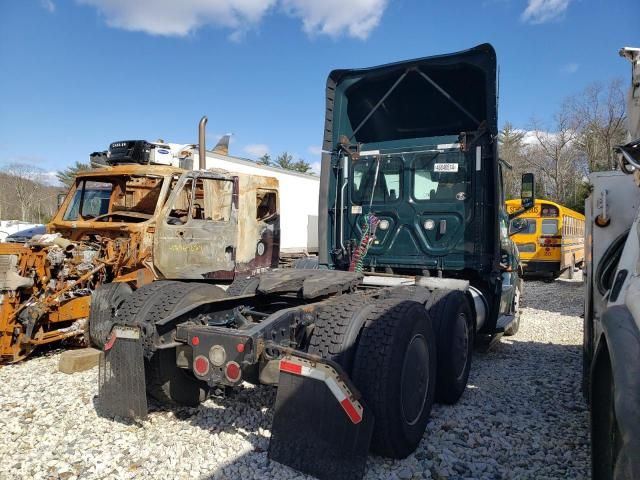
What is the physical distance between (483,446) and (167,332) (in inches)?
99.2

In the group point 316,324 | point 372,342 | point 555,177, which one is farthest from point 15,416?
point 555,177

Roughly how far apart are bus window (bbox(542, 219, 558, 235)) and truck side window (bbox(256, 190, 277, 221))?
1039 cm

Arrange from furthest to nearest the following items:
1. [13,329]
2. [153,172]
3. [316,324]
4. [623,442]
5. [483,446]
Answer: [153,172] < [13,329] < [483,446] < [316,324] < [623,442]

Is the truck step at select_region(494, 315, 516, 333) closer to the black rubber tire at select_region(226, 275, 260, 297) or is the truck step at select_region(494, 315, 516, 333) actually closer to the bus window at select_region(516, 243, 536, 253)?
the black rubber tire at select_region(226, 275, 260, 297)

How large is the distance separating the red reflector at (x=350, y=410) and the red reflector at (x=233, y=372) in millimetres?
678

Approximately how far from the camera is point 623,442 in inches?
61.9

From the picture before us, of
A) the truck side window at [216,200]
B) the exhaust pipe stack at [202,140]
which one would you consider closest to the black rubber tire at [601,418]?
the truck side window at [216,200]

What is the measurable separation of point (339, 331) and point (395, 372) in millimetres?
456

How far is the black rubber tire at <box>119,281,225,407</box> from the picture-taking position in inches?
139

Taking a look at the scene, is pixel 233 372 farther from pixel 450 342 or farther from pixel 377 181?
pixel 377 181

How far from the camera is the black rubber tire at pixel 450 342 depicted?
4.26 meters

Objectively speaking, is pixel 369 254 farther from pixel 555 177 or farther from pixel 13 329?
pixel 555 177

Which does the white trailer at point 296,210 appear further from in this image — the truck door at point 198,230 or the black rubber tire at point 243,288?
the black rubber tire at point 243,288

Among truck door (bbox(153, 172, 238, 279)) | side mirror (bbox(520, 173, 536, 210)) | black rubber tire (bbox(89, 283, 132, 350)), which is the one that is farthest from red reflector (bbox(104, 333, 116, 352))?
side mirror (bbox(520, 173, 536, 210))
